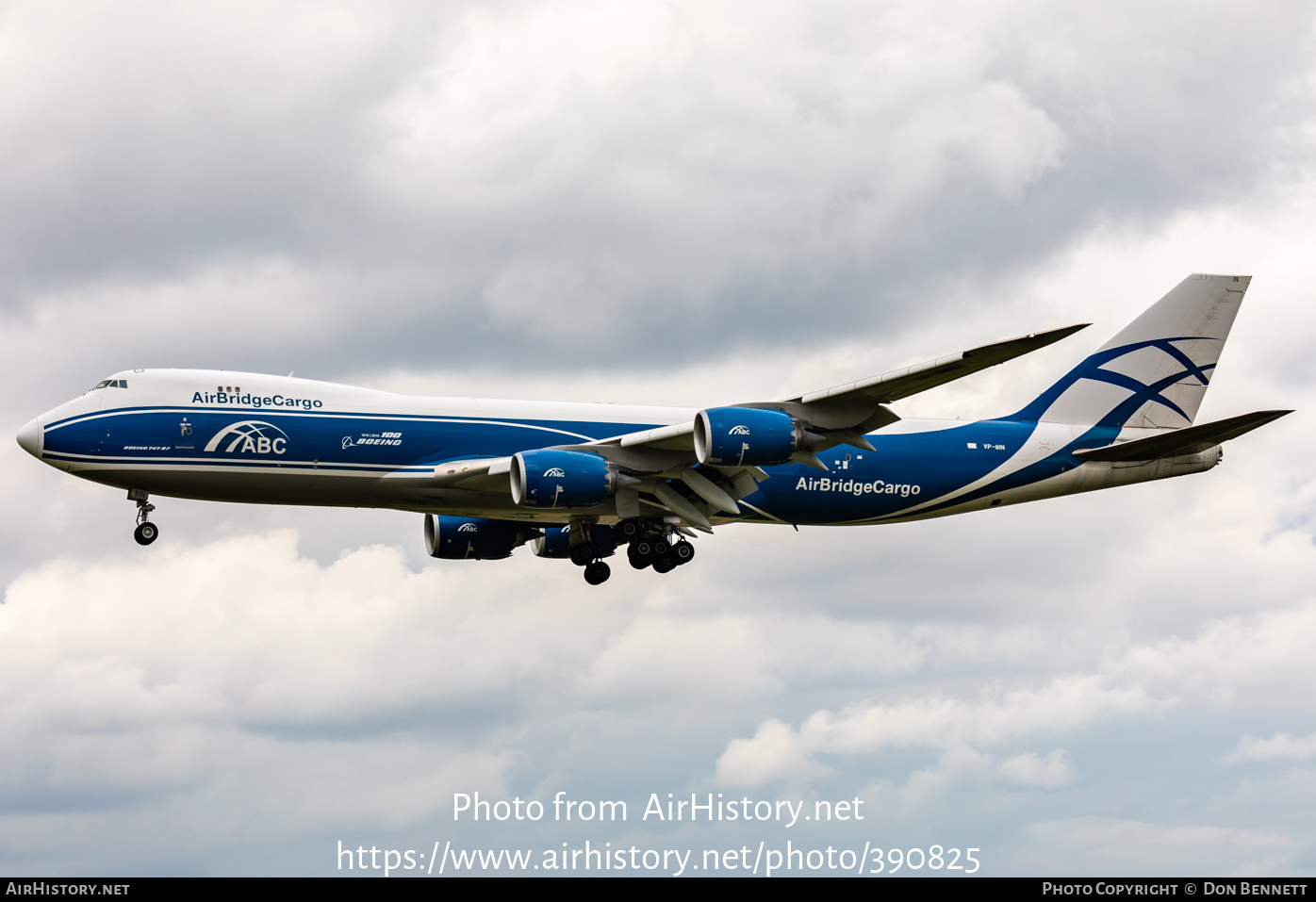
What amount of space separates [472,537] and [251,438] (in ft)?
37.6

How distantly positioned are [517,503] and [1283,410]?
813 inches

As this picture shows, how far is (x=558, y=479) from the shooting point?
121 ft

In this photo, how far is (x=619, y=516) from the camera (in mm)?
39969

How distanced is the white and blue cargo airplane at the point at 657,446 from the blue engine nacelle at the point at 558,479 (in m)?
0.05

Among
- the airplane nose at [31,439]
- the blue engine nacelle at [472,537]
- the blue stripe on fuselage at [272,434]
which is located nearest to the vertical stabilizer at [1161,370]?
the blue engine nacelle at [472,537]

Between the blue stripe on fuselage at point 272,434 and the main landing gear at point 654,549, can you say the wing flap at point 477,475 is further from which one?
the main landing gear at point 654,549

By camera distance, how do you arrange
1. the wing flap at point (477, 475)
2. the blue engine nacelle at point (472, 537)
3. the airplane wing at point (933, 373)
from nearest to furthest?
1. the airplane wing at point (933, 373)
2. the wing flap at point (477, 475)
3. the blue engine nacelle at point (472, 537)

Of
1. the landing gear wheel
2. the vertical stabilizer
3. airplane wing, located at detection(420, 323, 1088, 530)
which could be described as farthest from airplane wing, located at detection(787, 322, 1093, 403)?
the landing gear wheel

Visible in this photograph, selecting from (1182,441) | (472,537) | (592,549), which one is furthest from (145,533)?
(1182,441)

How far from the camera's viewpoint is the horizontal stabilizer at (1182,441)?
123 feet

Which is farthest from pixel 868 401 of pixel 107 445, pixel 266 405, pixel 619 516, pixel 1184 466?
pixel 107 445

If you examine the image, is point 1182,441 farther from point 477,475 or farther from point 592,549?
point 477,475

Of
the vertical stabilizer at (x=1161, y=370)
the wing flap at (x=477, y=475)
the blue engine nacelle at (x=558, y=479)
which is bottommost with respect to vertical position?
the blue engine nacelle at (x=558, y=479)

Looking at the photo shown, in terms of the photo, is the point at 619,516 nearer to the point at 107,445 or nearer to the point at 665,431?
the point at 665,431
